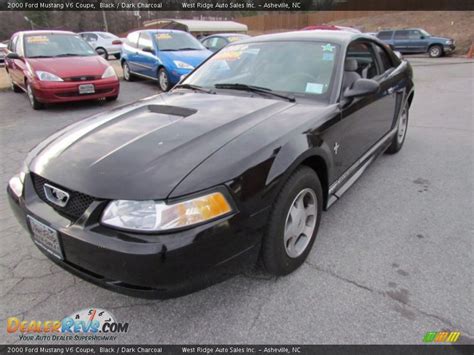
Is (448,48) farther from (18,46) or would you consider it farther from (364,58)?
(18,46)

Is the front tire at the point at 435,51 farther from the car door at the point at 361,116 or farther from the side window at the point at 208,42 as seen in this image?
the car door at the point at 361,116

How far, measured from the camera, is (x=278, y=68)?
9.78ft

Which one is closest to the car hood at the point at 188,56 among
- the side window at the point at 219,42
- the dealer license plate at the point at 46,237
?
the side window at the point at 219,42

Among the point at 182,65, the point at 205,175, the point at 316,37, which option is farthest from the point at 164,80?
the point at 205,175

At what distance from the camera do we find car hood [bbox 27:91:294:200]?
5.76 feet

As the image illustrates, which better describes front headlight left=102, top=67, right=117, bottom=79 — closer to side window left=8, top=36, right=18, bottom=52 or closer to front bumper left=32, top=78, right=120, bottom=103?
front bumper left=32, top=78, right=120, bottom=103

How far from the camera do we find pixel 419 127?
598cm

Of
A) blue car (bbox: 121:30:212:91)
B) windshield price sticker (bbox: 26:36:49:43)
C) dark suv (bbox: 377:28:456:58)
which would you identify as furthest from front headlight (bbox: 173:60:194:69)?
dark suv (bbox: 377:28:456:58)

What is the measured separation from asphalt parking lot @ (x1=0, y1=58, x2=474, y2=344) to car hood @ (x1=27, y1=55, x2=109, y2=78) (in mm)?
3906

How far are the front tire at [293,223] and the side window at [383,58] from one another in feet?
7.48

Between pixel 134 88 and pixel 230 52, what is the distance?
675 centimetres

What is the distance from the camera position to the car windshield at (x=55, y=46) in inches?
286

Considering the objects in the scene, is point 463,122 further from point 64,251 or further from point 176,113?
point 64,251

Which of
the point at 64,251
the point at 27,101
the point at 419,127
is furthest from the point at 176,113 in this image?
the point at 27,101
